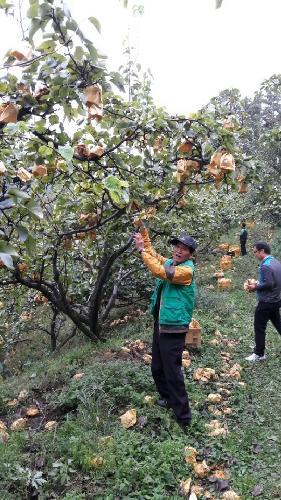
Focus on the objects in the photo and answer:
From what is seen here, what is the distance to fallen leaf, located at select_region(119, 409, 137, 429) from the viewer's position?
13.4 feet

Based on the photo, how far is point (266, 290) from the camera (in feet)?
20.4

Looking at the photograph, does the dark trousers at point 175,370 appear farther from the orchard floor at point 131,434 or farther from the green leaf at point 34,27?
the green leaf at point 34,27

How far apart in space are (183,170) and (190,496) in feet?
7.94

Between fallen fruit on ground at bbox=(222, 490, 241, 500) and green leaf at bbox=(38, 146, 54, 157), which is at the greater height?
green leaf at bbox=(38, 146, 54, 157)

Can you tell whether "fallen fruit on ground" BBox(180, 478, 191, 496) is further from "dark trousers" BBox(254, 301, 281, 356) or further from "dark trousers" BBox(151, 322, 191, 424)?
"dark trousers" BBox(254, 301, 281, 356)

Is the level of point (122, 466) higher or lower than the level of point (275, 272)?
lower

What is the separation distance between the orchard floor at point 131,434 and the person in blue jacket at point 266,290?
0.49 m

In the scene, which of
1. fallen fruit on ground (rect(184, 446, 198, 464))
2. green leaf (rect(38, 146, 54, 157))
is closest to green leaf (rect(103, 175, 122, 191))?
green leaf (rect(38, 146, 54, 157))

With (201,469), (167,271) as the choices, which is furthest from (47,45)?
(201,469)

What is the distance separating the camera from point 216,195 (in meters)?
11.6

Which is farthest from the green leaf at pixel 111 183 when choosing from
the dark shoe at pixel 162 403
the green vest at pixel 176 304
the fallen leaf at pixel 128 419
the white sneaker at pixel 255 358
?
the white sneaker at pixel 255 358

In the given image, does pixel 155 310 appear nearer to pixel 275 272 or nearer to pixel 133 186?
pixel 133 186

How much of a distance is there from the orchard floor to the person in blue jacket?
0.49 metres

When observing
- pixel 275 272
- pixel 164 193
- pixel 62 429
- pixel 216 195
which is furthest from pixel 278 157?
pixel 62 429
